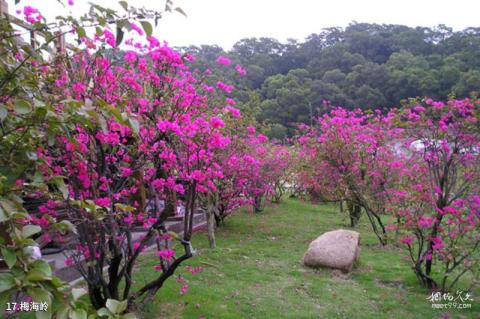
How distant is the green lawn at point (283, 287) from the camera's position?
517 cm

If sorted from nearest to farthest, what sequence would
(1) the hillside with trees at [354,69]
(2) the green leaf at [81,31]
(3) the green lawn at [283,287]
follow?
1. (2) the green leaf at [81,31]
2. (3) the green lawn at [283,287]
3. (1) the hillside with trees at [354,69]

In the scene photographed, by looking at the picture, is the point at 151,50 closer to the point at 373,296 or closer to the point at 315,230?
the point at 373,296

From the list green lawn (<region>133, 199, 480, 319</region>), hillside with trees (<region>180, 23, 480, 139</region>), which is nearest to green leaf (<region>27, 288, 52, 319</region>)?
green lawn (<region>133, 199, 480, 319</region>)

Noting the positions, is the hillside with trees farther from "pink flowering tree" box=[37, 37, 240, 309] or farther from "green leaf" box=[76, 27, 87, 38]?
"green leaf" box=[76, 27, 87, 38]

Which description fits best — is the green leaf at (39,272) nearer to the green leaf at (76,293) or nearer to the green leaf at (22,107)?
the green leaf at (76,293)

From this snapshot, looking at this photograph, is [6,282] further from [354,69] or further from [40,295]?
[354,69]

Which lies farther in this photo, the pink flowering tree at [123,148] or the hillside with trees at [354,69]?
the hillside with trees at [354,69]

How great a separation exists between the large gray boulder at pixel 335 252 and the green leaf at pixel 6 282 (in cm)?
670

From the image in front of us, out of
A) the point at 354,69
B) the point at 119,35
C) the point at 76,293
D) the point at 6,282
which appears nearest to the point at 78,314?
the point at 76,293

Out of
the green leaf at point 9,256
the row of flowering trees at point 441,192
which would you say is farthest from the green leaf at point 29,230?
Answer: the row of flowering trees at point 441,192

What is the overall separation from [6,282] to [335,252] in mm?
6798

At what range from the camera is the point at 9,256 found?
3.94 feet

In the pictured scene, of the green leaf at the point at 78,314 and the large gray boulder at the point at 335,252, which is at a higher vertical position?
A: the green leaf at the point at 78,314

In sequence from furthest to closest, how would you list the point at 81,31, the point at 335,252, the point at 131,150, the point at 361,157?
the point at 361,157 → the point at 335,252 → the point at 131,150 → the point at 81,31
